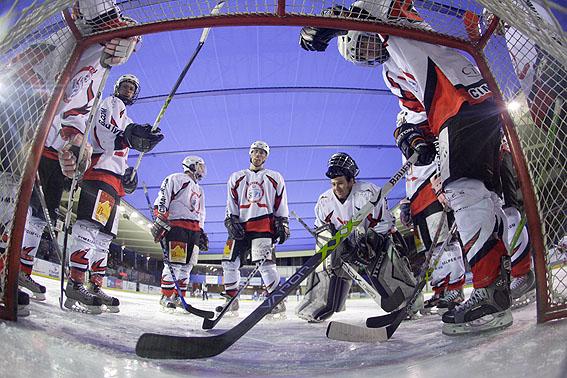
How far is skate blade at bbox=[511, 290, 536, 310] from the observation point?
5.77 feet

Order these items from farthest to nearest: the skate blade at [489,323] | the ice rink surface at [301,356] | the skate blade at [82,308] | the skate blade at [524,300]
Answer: the skate blade at [82,308], the skate blade at [524,300], the skate blade at [489,323], the ice rink surface at [301,356]

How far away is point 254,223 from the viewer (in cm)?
312

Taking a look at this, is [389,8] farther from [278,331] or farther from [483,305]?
[278,331]

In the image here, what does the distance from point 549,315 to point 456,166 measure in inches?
20.4

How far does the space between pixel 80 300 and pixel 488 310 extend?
1850 mm

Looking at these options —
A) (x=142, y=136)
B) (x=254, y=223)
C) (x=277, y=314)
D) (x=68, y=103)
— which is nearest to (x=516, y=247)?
(x=277, y=314)

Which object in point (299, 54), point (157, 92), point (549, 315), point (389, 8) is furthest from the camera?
point (157, 92)

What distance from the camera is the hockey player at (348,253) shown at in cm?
211

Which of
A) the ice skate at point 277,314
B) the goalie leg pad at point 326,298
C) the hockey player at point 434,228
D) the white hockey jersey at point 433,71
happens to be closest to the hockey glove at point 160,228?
the ice skate at point 277,314

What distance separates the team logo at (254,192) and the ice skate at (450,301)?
1613 mm

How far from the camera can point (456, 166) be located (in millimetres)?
1213

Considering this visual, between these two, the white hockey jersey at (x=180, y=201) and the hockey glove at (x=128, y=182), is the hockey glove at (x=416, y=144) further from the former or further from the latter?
the white hockey jersey at (x=180, y=201)

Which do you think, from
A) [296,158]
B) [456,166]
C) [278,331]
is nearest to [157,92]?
[296,158]

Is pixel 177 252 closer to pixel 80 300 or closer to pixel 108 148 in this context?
pixel 108 148
